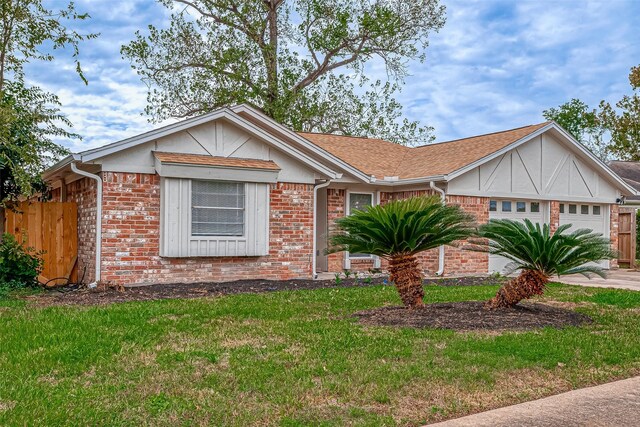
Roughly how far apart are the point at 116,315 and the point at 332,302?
3.62 m

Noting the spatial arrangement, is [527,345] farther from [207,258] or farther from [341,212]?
[341,212]

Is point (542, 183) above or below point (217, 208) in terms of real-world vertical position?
above

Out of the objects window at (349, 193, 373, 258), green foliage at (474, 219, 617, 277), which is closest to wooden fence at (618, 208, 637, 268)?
window at (349, 193, 373, 258)

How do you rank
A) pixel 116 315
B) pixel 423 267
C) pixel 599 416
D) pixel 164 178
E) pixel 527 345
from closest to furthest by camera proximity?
1. pixel 599 416
2. pixel 527 345
3. pixel 116 315
4. pixel 164 178
5. pixel 423 267

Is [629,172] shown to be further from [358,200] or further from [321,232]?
[321,232]

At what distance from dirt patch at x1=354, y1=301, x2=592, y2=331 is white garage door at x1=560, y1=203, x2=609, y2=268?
9.83 m

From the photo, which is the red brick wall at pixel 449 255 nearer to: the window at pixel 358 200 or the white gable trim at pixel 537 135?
the window at pixel 358 200

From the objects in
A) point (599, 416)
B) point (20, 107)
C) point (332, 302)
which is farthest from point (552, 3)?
point (20, 107)

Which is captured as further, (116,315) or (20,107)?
(20,107)

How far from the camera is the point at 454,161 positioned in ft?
53.7

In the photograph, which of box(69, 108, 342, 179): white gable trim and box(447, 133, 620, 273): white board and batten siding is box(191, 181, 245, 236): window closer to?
box(69, 108, 342, 179): white gable trim

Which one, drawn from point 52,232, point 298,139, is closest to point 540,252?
point 298,139

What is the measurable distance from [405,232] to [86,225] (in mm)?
7353

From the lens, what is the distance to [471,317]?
842 centimetres
